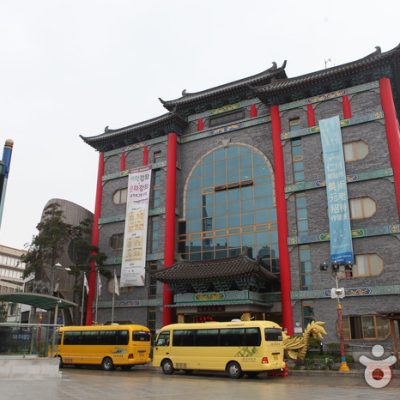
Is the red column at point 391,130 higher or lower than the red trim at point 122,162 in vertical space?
lower

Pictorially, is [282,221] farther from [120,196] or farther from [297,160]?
[120,196]

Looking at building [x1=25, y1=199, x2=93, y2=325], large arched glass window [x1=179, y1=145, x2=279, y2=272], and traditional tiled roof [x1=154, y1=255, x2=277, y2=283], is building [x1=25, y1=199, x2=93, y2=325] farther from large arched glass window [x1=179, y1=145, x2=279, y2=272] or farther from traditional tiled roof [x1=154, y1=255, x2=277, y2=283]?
large arched glass window [x1=179, y1=145, x2=279, y2=272]

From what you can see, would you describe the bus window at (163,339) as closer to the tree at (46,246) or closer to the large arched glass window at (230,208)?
the large arched glass window at (230,208)

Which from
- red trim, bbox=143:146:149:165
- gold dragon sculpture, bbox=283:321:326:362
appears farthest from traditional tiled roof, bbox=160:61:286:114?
gold dragon sculpture, bbox=283:321:326:362

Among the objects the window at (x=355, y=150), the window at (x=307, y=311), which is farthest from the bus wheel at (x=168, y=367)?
the window at (x=355, y=150)

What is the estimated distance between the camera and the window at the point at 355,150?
29.5 metres

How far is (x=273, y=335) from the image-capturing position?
2108cm

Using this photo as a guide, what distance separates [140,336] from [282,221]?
40.3 ft

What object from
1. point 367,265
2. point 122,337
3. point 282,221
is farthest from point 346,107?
point 122,337

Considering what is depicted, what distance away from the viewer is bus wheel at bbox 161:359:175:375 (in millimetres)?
23203

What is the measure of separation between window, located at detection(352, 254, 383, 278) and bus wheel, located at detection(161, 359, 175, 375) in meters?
12.6

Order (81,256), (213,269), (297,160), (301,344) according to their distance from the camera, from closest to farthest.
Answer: (301,344)
(213,269)
(297,160)
(81,256)

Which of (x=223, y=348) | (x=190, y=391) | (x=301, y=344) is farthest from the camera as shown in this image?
(x=301, y=344)

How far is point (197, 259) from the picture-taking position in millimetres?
34688
